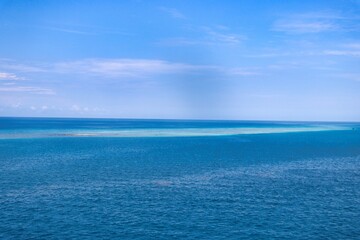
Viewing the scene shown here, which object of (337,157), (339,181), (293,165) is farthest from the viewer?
(337,157)

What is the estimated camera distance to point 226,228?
112 feet

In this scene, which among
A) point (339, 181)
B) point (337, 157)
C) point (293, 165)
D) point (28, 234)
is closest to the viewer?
point (28, 234)

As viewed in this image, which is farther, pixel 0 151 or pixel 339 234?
pixel 0 151

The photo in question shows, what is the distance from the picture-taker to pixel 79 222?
35.2 metres

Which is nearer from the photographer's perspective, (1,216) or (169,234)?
(169,234)

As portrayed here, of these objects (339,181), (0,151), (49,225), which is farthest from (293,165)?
(0,151)

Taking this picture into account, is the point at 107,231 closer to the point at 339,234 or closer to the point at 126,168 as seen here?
the point at 339,234

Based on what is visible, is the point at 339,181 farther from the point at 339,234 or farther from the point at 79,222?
the point at 79,222

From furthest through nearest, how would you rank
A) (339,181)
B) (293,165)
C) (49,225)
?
(293,165), (339,181), (49,225)

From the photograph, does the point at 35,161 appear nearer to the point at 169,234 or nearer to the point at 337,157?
the point at 169,234

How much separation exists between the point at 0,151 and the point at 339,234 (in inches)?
3220

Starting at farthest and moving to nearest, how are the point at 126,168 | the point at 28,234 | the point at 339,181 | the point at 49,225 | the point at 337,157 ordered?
the point at 337,157
the point at 126,168
the point at 339,181
the point at 49,225
the point at 28,234

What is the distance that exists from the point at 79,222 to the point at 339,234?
25088 mm

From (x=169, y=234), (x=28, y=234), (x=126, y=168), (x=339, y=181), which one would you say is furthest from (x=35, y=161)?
(x=339, y=181)
